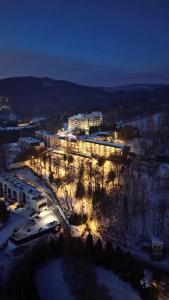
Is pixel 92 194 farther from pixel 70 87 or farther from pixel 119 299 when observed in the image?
pixel 70 87

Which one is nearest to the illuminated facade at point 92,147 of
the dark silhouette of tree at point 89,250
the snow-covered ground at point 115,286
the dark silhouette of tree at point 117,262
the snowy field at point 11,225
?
the snowy field at point 11,225

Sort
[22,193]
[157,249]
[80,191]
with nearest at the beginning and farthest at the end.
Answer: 1. [157,249]
2. [22,193]
3. [80,191]

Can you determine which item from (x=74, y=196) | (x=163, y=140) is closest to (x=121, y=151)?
(x=163, y=140)

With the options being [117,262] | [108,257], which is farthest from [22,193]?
[117,262]

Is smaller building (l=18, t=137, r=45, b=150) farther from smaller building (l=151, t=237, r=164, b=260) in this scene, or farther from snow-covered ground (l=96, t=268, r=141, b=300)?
snow-covered ground (l=96, t=268, r=141, b=300)

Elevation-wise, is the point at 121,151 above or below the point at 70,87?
below

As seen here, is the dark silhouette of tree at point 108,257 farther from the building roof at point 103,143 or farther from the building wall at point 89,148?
the building roof at point 103,143

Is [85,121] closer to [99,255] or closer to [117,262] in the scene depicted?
[99,255]

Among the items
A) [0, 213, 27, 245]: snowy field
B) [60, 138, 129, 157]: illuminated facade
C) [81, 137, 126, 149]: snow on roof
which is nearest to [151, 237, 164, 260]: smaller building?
[0, 213, 27, 245]: snowy field
